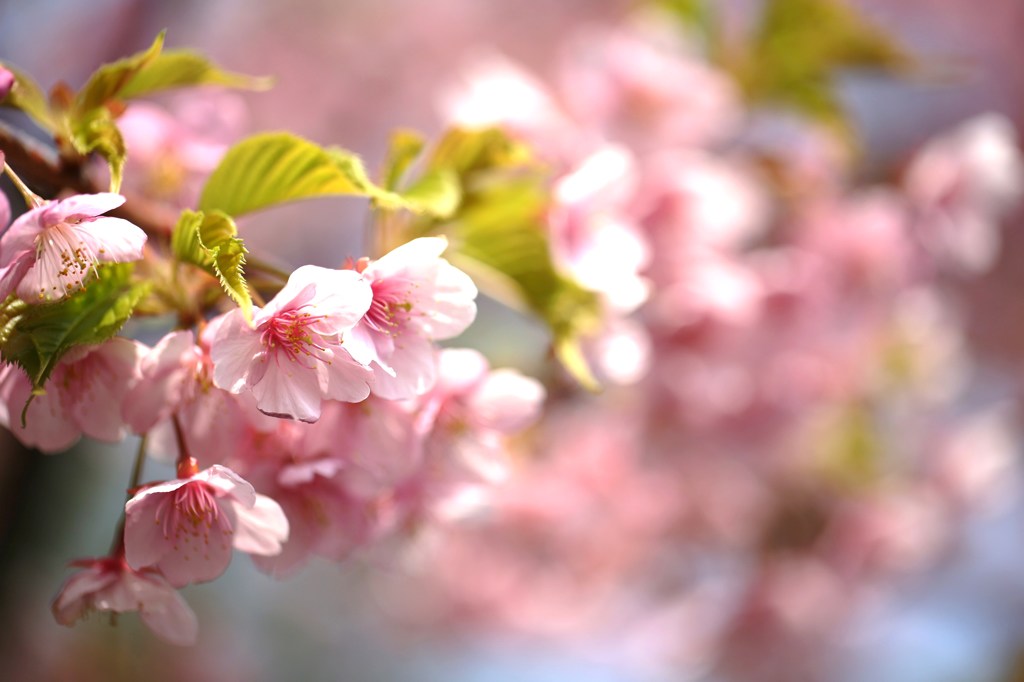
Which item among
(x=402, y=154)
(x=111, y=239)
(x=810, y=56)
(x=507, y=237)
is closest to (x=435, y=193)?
(x=402, y=154)

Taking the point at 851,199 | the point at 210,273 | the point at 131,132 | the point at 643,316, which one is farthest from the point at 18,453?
the point at 851,199

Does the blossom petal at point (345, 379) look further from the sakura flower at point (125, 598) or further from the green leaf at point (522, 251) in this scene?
the green leaf at point (522, 251)

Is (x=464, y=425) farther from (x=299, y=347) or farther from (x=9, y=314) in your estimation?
(x=9, y=314)

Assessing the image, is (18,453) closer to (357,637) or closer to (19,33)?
(19,33)

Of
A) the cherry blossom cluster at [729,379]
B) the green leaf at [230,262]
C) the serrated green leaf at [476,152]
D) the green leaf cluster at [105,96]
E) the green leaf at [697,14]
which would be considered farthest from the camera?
the green leaf at [697,14]

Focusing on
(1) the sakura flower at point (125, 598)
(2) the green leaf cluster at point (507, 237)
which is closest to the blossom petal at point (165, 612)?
(1) the sakura flower at point (125, 598)
